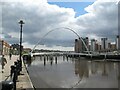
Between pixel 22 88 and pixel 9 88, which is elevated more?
pixel 9 88

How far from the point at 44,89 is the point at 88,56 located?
129472 mm

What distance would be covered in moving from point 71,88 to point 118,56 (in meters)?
95.5

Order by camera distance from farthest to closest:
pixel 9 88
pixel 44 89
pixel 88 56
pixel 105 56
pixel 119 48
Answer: pixel 119 48 → pixel 88 56 → pixel 105 56 → pixel 44 89 → pixel 9 88

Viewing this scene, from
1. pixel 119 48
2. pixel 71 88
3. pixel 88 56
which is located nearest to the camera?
pixel 71 88

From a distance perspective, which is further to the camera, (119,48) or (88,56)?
(119,48)

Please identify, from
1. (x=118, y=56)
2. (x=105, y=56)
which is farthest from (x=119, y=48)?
(x=118, y=56)

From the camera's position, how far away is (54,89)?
71.2ft

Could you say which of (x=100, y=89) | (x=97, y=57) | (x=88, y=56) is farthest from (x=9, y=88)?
(x=88, y=56)

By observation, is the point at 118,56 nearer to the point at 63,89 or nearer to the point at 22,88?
the point at 63,89

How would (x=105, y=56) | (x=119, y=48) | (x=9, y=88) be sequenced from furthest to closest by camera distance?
(x=119, y=48) < (x=105, y=56) < (x=9, y=88)

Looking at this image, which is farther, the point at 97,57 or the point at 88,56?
the point at 88,56

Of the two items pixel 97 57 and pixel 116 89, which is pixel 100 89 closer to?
pixel 116 89

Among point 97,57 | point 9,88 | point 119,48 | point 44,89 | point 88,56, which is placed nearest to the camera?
point 9,88

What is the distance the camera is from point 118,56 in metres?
115
